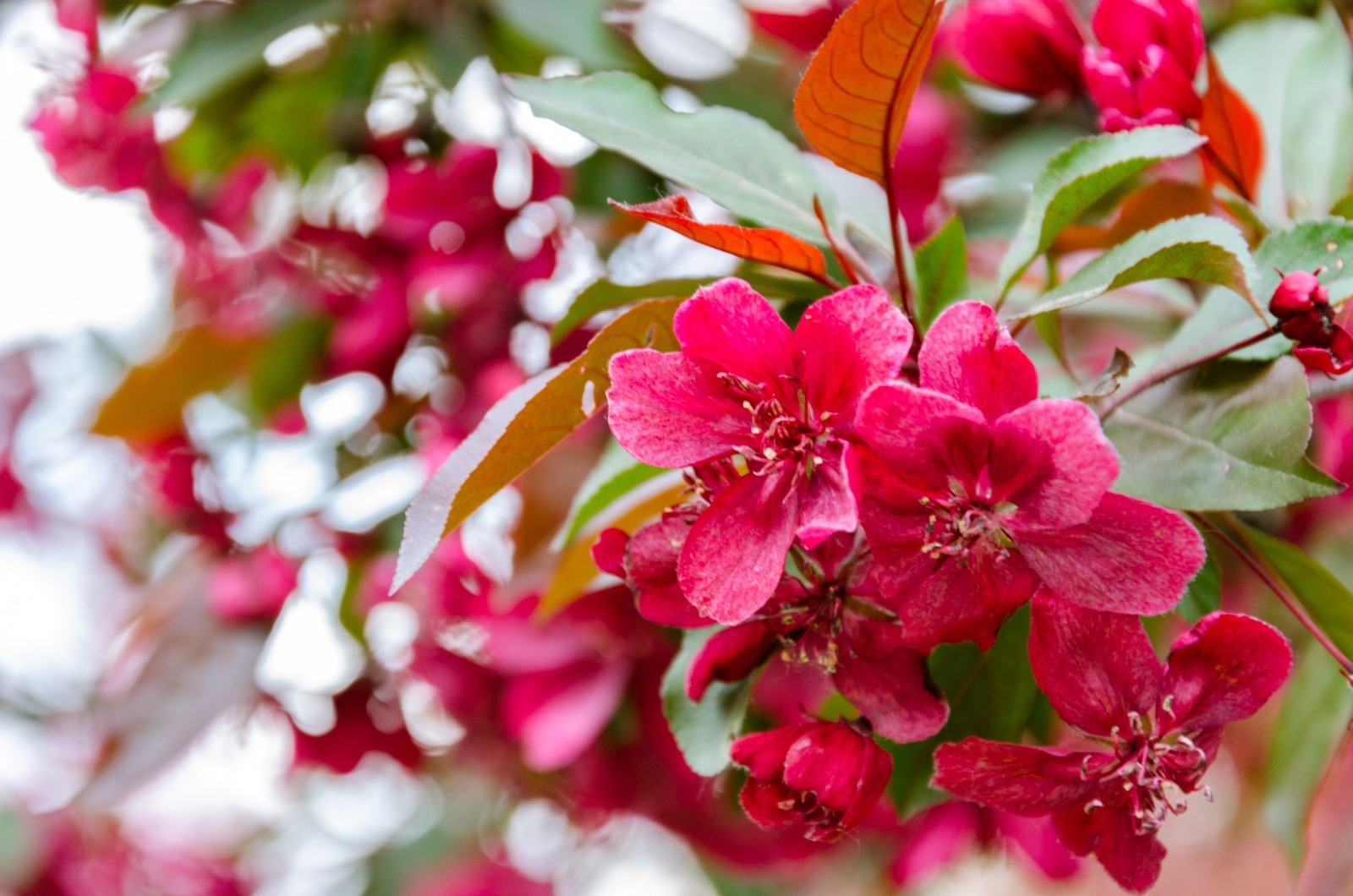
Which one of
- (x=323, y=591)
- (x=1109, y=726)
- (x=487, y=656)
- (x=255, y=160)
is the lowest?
(x=323, y=591)

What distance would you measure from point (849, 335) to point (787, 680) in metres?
0.59

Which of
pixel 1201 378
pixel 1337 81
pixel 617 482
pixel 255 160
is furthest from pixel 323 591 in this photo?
pixel 1337 81

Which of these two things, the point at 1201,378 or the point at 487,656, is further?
the point at 487,656

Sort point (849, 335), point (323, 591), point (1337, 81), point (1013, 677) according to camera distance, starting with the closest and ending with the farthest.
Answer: point (849, 335) → point (1013, 677) → point (1337, 81) → point (323, 591)

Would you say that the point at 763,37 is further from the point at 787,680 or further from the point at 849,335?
the point at 849,335

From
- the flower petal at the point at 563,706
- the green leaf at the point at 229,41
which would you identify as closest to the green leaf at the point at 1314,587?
the flower petal at the point at 563,706

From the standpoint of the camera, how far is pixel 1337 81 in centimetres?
80

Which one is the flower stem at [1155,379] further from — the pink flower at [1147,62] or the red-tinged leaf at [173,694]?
the red-tinged leaf at [173,694]

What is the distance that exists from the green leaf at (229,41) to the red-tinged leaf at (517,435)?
25.0 inches

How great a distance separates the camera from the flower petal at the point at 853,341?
0.41m

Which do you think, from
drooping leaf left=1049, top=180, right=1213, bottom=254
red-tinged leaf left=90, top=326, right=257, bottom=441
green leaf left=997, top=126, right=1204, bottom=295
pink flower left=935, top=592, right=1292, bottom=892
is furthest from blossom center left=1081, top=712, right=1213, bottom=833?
red-tinged leaf left=90, top=326, right=257, bottom=441

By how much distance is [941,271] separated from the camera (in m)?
0.53

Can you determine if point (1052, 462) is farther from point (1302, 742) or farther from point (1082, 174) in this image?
point (1302, 742)

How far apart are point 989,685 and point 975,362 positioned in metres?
0.20
